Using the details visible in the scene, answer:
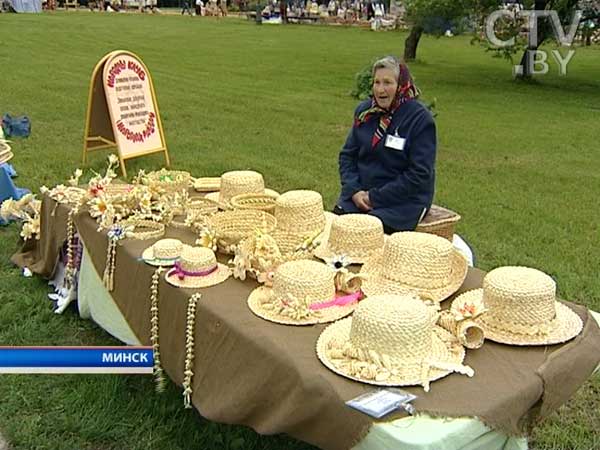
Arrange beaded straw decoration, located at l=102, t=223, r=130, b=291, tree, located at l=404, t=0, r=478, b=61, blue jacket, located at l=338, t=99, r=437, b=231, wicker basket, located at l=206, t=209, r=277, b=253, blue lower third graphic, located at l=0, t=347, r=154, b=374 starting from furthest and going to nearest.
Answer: tree, located at l=404, t=0, r=478, b=61
blue jacket, located at l=338, t=99, r=437, b=231
beaded straw decoration, located at l=102, t=223, r=130, b=291
wicker basket, located at l=206, t=209, r=277, b=253
blue lower third graphic, located at l=0, t=347, r=154, b=374

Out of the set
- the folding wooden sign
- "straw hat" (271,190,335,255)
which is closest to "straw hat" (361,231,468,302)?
"straw hat" (271,190,335,255)

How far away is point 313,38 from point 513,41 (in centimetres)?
1277

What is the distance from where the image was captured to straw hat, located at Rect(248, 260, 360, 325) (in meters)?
2.23

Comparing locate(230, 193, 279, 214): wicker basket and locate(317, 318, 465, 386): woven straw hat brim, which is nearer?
locate(317, 318, 465, 386): woven straw hat brim

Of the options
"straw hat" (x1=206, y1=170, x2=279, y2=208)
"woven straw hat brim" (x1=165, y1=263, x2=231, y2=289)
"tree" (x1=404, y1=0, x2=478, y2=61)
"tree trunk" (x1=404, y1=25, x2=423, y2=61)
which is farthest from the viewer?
"tree trunk" (x1=404, y1=25, x2=423, y2=61)

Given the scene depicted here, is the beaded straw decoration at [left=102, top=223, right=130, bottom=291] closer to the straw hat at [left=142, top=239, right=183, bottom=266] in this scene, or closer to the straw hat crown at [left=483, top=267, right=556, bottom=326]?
the straw hat at [left=142, top=239, right=183, bottom=266]

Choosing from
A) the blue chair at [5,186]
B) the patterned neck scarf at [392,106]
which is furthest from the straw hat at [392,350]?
the blue chair at [5,186]

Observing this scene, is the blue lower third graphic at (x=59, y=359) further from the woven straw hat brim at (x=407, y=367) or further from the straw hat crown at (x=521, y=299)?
the straw hat crown at (x=521, y=299)

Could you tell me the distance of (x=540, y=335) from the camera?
2.11 metres

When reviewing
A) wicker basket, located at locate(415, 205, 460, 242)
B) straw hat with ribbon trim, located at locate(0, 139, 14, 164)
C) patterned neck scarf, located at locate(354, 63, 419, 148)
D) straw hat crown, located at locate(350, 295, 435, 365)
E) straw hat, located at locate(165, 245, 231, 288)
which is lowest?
wicker basket, located at locate(415, 205, 460, 242)

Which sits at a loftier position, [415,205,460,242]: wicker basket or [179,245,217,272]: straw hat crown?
[179,245,217,272]: straw hat crown

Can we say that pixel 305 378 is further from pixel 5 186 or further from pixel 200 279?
pixel 5 186

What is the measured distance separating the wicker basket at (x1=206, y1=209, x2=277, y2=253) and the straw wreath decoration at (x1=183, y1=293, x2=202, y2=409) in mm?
448

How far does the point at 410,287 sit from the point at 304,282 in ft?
1.30
